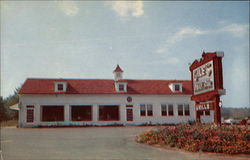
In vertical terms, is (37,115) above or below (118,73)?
below

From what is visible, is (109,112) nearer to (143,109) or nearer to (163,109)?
(143,109)

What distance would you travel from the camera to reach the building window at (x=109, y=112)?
35.4 m

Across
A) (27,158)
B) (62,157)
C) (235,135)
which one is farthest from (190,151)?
(27,158)

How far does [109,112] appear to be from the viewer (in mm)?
36469

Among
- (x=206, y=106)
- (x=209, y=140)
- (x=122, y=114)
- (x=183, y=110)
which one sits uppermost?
(x=206, y=106)

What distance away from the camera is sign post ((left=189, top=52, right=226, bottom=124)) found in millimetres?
14523

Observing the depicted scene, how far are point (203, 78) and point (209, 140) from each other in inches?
223

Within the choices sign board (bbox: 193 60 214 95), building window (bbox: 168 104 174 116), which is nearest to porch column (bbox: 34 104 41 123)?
building window (bbox: 168 104 174 116)

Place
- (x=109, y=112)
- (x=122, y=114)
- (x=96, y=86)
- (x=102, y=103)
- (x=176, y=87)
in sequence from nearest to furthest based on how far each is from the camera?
(x=102, y=103), (x=122, y=114), (x=96, y=86), (x=109, y=112), (x=176, y=87)

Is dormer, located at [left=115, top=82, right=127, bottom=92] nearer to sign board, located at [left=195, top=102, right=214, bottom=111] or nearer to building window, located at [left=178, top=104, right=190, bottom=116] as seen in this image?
building window, located at [left=178, top=104, right=190, bottom=116]

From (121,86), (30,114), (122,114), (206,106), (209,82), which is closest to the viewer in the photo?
(209,82)

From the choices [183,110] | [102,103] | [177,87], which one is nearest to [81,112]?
[102,103]

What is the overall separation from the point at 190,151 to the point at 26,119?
26166 mm

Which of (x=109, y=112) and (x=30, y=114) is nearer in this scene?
(x=30, y=114)
